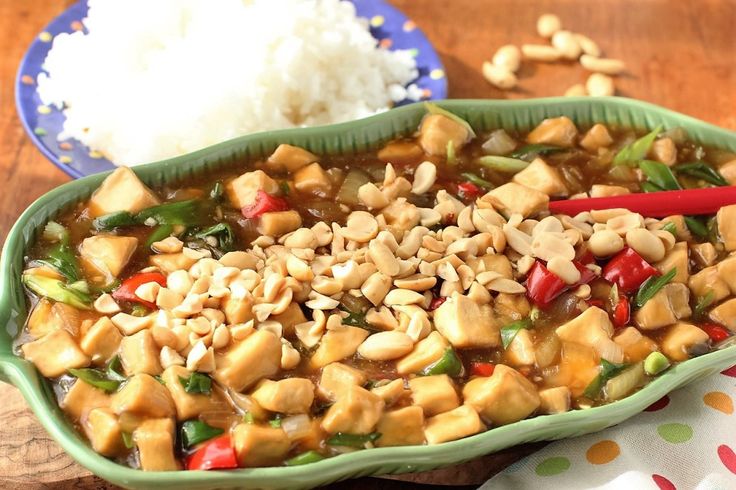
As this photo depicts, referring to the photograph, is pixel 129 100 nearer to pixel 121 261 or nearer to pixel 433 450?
pixel 121 261

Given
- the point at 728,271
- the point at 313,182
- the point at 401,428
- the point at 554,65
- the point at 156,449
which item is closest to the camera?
the point at 156,449

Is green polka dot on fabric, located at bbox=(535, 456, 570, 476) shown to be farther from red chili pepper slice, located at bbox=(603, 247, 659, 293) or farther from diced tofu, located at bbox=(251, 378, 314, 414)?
diced tofu, located at bbox=(251, 378, 314, 414)

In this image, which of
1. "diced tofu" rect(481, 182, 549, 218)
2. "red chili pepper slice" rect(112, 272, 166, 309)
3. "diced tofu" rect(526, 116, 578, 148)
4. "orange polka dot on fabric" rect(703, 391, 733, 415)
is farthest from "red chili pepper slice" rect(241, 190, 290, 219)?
"orange polka dot on fabric" rect(703, 391, 733, 415)

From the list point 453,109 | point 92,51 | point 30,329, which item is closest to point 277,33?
point 92,51

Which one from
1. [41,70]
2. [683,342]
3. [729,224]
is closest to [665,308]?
[683,342]

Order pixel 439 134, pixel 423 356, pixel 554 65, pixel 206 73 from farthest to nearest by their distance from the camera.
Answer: pixel 554 65
pixel 206 73
pixel 439 134
pixel 423 356

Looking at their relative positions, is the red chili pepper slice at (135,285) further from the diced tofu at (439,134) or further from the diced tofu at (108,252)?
the diced tofu at (439,134)

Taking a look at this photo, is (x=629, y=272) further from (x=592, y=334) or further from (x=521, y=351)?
(x=521, y=351)
